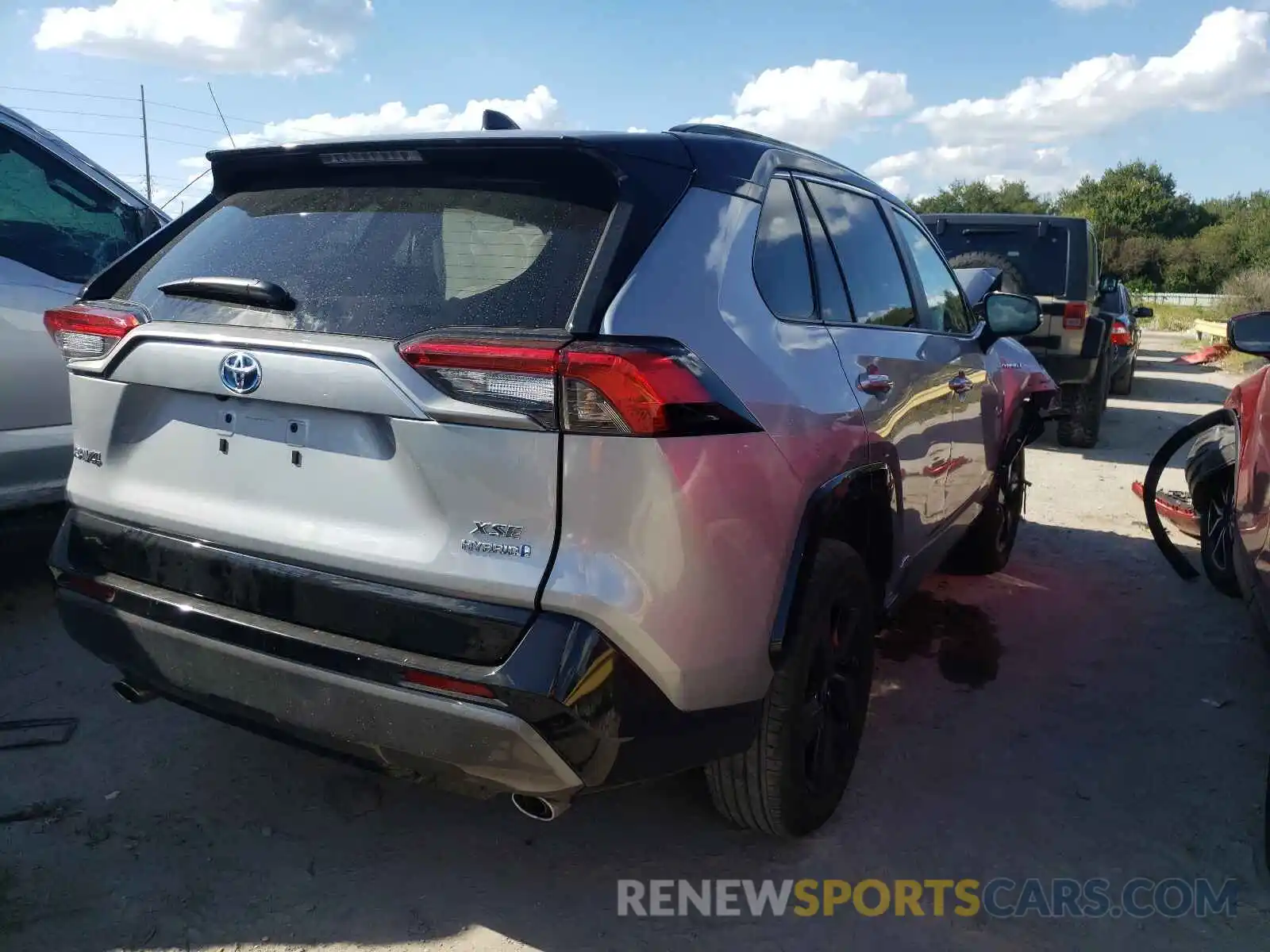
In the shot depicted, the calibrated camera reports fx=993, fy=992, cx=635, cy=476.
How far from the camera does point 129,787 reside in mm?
2988

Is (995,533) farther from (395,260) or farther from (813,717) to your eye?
(395,260)

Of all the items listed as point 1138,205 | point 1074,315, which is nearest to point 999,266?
point 1074,315

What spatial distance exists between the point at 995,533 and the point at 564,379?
3828 millimetres

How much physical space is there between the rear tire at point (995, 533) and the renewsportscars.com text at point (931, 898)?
244 cm

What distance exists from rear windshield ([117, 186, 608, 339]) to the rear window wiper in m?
0.02

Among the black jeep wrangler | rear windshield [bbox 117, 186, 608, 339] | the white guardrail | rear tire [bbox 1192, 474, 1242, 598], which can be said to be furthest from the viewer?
the white guardrail

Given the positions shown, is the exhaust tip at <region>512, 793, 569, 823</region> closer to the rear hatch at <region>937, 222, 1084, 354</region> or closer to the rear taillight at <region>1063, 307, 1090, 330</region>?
the rear hatch at <region>937, 222, 1084, 354</region>

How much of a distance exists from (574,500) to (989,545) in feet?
12.4

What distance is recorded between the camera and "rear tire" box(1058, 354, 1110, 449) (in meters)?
8.95

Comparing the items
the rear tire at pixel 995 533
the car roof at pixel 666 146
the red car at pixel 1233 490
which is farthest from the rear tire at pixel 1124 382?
the car roof at pixel 666 146

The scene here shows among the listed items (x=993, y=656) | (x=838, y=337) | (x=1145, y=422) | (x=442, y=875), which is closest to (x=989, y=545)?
(x=993, y=656)

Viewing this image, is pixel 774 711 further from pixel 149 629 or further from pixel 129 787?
pixel 129 787

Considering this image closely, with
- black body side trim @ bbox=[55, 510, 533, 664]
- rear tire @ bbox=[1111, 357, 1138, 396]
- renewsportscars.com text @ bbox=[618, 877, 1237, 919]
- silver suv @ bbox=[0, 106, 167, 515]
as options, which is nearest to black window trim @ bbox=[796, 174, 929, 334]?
black body side trim @ bbox=[55, 510, 533, 664]

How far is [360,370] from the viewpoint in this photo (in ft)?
6.67
